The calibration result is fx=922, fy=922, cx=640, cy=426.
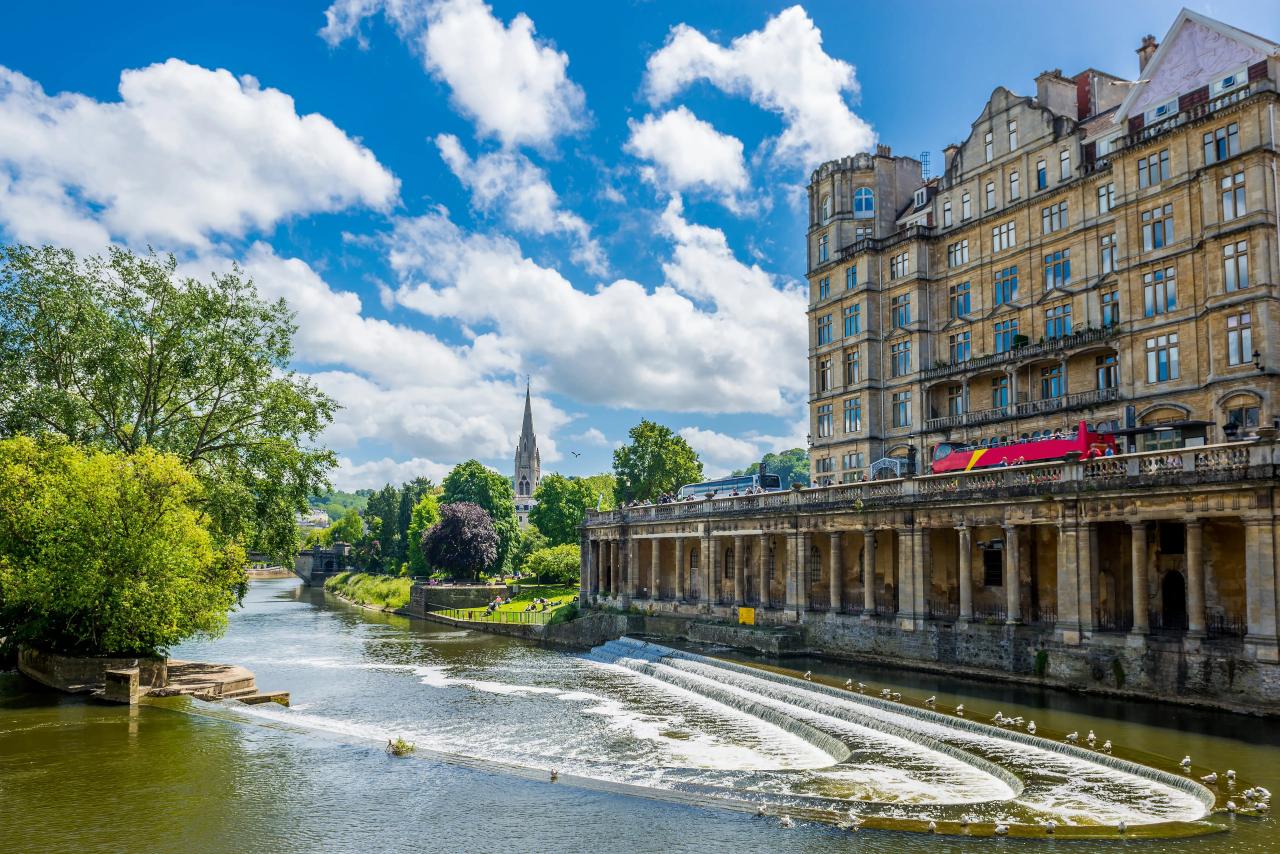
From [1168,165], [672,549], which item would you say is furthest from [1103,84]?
[672,549]

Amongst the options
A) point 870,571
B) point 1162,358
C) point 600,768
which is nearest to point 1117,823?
point 600,768

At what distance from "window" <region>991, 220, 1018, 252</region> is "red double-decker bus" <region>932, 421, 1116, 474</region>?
12.0 meters

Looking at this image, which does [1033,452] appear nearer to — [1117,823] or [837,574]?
[837,574]

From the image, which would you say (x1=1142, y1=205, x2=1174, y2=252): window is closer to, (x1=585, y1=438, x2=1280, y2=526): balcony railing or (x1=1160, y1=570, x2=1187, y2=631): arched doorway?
(x1=585, y1=438, x2=1280, y2=526): balcony railing

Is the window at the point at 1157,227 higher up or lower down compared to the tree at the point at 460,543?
higher up

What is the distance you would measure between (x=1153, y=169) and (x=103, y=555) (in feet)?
165

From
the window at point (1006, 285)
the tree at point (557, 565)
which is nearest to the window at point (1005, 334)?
the window at point (1006, 285)

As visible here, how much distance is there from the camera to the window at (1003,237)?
177 ft

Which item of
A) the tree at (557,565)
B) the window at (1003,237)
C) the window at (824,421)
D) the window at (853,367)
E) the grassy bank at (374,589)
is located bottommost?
the grassy bank at (374,589)

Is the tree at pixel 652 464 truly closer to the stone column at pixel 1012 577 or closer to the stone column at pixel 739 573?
the stone column at pixel 739 573

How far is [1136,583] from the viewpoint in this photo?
33.2m

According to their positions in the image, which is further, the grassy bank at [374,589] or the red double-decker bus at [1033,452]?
the grassy bank at [374,589]

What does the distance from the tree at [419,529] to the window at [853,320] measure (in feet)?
218

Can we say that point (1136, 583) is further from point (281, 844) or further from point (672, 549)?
point (672, 549)
